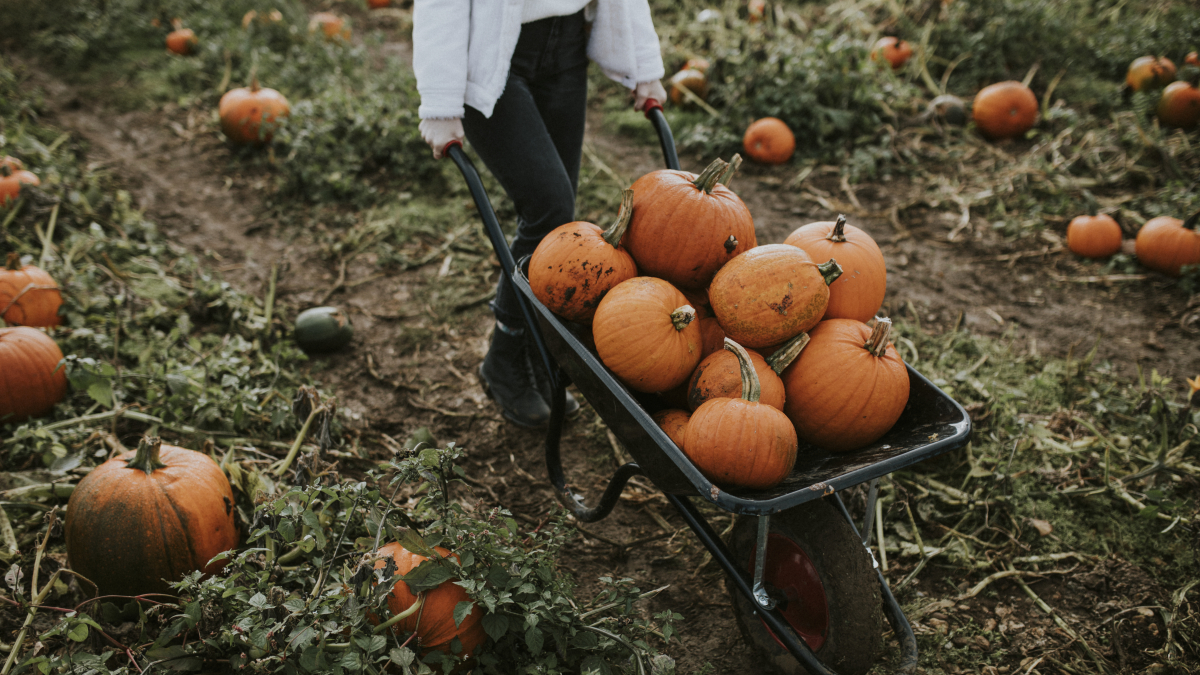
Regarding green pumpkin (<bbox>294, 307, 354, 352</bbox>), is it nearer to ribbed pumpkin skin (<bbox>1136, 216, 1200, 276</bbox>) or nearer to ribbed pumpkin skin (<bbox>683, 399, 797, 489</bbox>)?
ribbed pumpkin skin (<bbox>683, 399, 797, 489</bbox>)

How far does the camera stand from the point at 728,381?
1.79 metres

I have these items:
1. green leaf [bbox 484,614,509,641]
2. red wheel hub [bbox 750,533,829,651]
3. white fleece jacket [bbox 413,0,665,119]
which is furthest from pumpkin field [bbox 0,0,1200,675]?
white fleece jacket [bbox 413,0,665,119]

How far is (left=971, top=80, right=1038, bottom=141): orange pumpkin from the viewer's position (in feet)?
17.8

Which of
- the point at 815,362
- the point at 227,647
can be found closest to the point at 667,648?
the point at 815,362

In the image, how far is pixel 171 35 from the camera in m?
7.17

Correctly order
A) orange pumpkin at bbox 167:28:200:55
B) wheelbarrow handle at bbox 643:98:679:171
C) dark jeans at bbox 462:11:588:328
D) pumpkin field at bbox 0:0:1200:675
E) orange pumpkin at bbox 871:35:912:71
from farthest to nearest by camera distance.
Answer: orange pumpkin at bbox 167:28:200:55, orange pumpkin at bbox 871:35:912:71, wheelbarrow handle at bbox 643:98:679:171, dark jeans at bbox 462:11:588:328, pumpkin field at bbox 0:0:1200:675

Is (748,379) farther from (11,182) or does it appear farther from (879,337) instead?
(11,182)

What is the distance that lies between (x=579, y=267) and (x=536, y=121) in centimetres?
80

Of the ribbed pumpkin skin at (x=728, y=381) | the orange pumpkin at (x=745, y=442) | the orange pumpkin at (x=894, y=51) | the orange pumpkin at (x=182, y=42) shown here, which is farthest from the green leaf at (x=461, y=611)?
the orange pumpkin at (x=182, y=42)

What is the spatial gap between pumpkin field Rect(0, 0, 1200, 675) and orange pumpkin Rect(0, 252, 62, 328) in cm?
2

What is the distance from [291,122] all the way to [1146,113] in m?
7.01

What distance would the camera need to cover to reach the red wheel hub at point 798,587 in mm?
1900

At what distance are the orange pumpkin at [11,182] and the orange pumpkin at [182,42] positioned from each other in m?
3.79

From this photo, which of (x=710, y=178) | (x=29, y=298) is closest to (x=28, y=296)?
(x=29, y=298)
